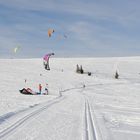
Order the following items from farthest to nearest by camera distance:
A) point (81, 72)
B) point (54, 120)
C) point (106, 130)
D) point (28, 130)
A: point (81, 72) → point (54, 120) → point (106, 130) → point (28, 130)

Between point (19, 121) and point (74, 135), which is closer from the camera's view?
point (74, 135)

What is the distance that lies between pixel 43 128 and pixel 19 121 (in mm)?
1348

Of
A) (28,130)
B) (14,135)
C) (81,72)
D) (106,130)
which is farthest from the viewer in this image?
(81,72)

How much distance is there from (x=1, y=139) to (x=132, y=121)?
6.60 meters

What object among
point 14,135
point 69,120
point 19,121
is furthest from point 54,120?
point 14,135

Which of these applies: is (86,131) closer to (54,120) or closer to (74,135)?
(74,135)

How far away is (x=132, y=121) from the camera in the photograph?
41.1 feet

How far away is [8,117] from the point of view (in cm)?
1153

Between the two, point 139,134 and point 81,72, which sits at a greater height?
point 81,72

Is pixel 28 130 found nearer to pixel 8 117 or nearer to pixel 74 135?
pixel 74 135

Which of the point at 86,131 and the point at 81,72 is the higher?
the point at 81,72

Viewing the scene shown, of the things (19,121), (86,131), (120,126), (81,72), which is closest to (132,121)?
(120,126)

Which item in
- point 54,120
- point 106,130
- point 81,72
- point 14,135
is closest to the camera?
point 14,135

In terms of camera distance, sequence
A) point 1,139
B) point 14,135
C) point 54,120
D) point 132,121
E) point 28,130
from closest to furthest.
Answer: point 1,139
point 14,135
point 28,130
point 54,120
point 132,121
